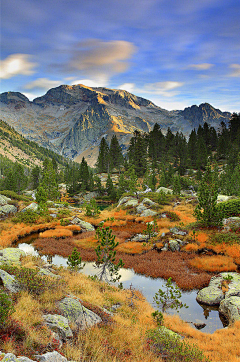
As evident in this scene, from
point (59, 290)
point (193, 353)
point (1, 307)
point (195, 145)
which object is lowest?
point (193, 353)

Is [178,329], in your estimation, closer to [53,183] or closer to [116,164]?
[53,183]

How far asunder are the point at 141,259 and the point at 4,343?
16.6m

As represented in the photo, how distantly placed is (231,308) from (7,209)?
125ft

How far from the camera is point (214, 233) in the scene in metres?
22.1

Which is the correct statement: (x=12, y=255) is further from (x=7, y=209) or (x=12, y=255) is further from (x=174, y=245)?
(x=7, y=209)

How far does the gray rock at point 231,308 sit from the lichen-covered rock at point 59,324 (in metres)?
9.11

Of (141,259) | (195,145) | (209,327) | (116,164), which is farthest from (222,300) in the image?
(116,164)

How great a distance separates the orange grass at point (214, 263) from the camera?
16.8 meters

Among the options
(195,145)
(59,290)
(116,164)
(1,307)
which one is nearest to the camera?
(1,307)

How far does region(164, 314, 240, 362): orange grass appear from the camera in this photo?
309 inches

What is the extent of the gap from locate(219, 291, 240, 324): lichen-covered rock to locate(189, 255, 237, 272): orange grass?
471 cm

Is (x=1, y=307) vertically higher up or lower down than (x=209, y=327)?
higher up

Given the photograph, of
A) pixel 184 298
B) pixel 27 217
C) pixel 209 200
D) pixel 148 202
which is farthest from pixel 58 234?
pixel 209 200

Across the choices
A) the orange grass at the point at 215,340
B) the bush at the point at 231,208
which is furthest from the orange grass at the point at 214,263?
the orange grass at the point at 215,340
